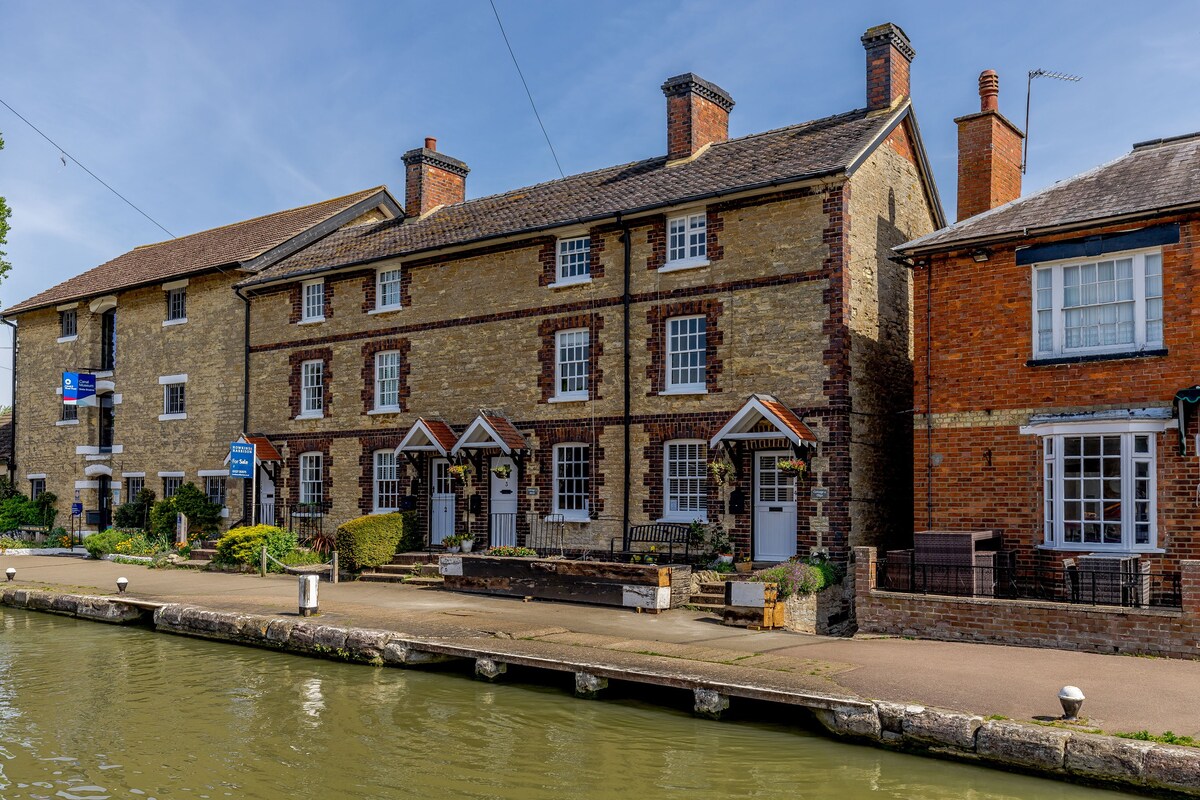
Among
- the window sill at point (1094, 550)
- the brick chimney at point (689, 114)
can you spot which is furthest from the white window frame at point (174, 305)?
the window sill at point (1094, 550)

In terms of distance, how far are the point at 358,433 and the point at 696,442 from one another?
9.45m

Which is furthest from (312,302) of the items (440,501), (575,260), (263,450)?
(575,260)

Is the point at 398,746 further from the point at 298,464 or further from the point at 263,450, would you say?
the point at 263,450

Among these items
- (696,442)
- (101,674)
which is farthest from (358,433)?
(101,674)

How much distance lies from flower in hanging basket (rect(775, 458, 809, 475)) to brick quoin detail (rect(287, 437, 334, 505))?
1243 cm

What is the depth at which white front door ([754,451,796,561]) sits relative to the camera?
1836 centimetres

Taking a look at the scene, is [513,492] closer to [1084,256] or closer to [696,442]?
[696,442]

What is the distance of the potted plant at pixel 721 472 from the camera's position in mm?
18500

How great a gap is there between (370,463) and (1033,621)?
15952 mm

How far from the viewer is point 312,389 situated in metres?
26.2

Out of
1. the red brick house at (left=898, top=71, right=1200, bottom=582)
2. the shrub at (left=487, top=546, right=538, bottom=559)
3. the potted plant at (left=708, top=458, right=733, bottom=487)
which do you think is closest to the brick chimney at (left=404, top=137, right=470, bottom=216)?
the shrub at (left=487, top=546, right=538, bottom=559)

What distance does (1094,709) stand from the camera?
31.8 ft

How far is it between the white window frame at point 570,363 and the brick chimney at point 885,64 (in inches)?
293

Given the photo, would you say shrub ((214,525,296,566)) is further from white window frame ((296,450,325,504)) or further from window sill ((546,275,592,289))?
window sill ((546,275,592,289))
